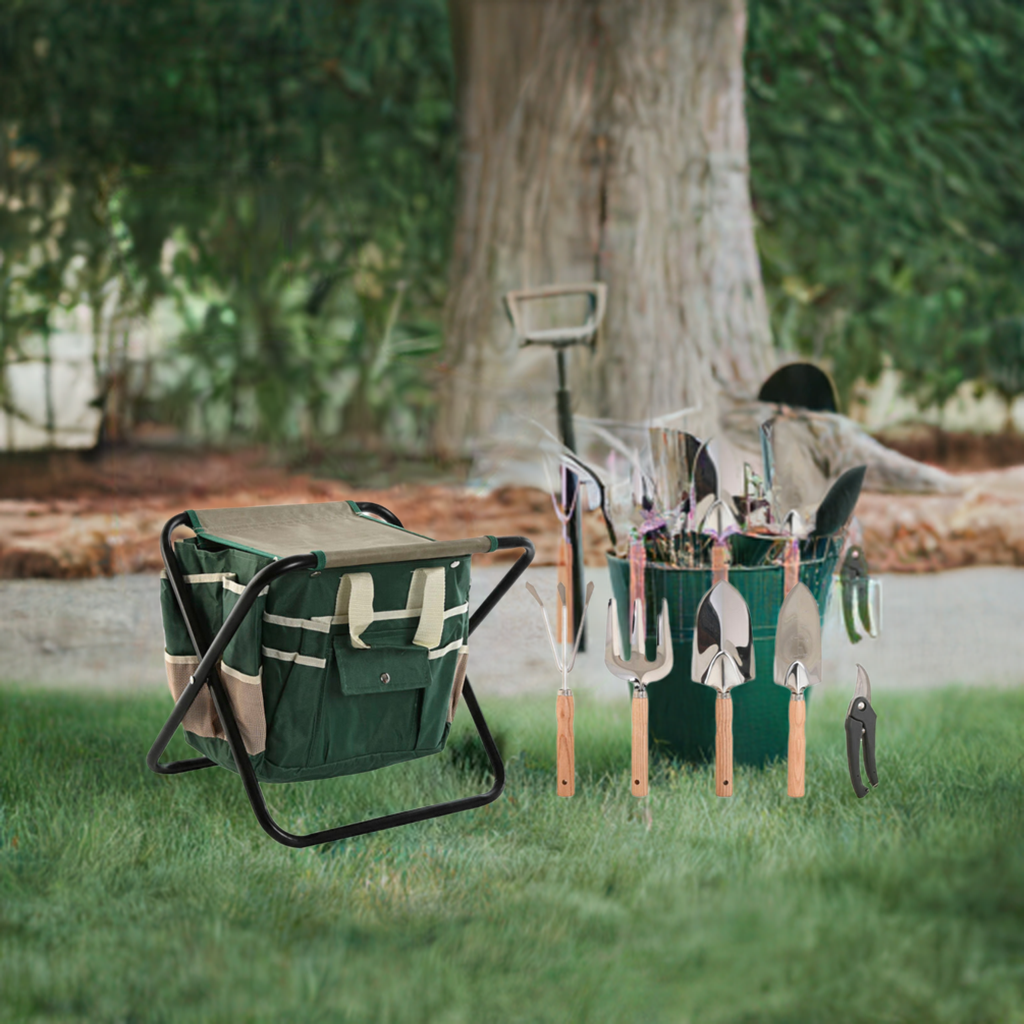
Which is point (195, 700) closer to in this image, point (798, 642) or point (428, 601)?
point (428, 601)

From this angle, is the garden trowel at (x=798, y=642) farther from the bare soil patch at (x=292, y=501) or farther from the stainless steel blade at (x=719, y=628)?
the bare soil patch at (x=292, y=501)

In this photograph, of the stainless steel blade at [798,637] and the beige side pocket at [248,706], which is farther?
the stainless steel blade at [798,637]

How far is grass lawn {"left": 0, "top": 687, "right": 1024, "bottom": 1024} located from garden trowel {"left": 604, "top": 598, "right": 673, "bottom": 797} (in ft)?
0.48

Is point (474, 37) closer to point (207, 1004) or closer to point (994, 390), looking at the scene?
point (994, 390)

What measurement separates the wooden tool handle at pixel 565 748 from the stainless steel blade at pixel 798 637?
0.40 metres

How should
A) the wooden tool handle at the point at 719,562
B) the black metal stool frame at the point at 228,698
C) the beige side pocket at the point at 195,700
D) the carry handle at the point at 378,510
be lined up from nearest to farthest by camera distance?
the black metal stool frame at the point at 228,698, the beige side pocket at the point at 195,700, the wooden tool handle at the point at 719,562, the carry handle at the point at 378,510

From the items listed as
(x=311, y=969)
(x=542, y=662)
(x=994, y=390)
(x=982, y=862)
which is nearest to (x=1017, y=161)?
(x=994, y=390)

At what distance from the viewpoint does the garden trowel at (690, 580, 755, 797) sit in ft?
6.83

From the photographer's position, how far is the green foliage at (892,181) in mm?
5352

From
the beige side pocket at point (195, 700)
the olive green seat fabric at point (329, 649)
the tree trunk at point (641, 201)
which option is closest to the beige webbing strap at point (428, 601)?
the olive green seat fabric at point (329, 649)

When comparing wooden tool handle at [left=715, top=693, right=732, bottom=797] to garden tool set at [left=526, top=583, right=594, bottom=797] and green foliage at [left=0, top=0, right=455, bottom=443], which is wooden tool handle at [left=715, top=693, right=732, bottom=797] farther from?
green foliage at [left=0, top=0, right=455, bottom=443]

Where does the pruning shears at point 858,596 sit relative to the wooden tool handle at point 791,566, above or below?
below

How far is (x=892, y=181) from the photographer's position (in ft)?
18.4

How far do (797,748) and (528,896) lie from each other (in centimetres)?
56
